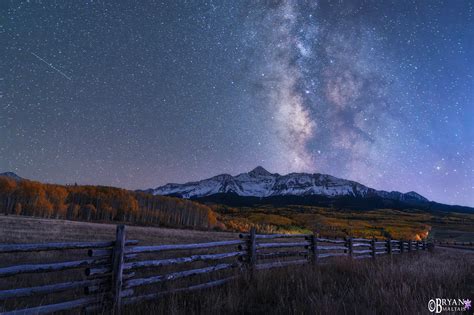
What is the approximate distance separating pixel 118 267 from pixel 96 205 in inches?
3689

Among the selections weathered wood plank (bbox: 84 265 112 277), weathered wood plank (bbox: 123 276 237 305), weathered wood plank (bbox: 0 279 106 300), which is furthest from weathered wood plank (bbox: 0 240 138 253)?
weathered wood plank (bbox: 123 276 237 305)

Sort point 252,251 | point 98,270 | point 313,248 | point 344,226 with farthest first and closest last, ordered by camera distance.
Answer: point 344,226
point 313,248
point 252,251
point 98,270

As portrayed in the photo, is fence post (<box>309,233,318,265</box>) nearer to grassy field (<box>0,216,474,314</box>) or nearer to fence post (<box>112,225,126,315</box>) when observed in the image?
grassy field (<box>0,216,474,314</box>)

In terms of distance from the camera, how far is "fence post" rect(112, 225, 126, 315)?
234 inches

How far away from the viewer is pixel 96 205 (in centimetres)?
9188

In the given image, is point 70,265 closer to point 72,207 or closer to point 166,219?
point 72,207

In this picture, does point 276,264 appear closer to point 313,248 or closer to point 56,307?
point 313,248

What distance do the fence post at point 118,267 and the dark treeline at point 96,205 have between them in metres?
67.1

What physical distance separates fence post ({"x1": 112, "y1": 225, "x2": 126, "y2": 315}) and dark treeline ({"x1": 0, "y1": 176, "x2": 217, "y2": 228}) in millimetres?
67138

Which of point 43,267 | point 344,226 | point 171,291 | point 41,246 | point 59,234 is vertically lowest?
point 344,226

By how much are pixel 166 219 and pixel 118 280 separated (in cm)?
9647

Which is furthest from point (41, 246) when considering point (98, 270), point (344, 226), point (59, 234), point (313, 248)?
point (344, 226)

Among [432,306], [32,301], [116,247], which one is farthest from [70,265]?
[432,306]

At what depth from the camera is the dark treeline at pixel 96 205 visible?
79.2 m
